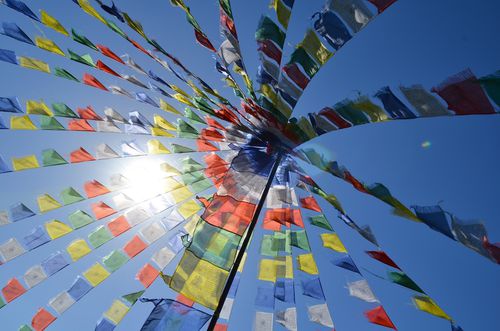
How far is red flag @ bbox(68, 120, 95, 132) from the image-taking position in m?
6.51

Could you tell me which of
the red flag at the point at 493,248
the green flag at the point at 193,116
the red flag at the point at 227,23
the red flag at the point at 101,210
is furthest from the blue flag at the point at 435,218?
the red flag at the point at 101,210

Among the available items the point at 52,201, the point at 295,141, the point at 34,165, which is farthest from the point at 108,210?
the point at 295,141

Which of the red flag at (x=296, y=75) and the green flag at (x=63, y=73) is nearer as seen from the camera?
the red flag at (x=296, y=75)

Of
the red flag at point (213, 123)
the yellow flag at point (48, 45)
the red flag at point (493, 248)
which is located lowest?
the red flag at point (493, 248)

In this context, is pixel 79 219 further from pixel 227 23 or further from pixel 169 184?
pixel 227 23

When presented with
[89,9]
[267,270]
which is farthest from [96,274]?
[89,9]

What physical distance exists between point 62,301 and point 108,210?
177 centimetres

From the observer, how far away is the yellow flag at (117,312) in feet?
20.3

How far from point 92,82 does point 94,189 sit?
2038 mm

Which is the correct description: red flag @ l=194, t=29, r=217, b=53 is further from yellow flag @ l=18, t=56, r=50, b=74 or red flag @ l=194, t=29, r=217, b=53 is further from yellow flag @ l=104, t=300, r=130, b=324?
yellow flag @ l=104, t=300, r=130, b=324

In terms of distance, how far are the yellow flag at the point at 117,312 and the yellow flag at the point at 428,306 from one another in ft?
15.6

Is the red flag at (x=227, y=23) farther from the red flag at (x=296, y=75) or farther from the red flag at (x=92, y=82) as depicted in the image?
the red flag at (x=92, y=82)

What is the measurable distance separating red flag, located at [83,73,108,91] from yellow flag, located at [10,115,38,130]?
1205mm

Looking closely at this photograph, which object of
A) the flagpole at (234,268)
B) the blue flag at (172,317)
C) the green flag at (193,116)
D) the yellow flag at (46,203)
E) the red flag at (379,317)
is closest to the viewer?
the blue flag at (172,317)
